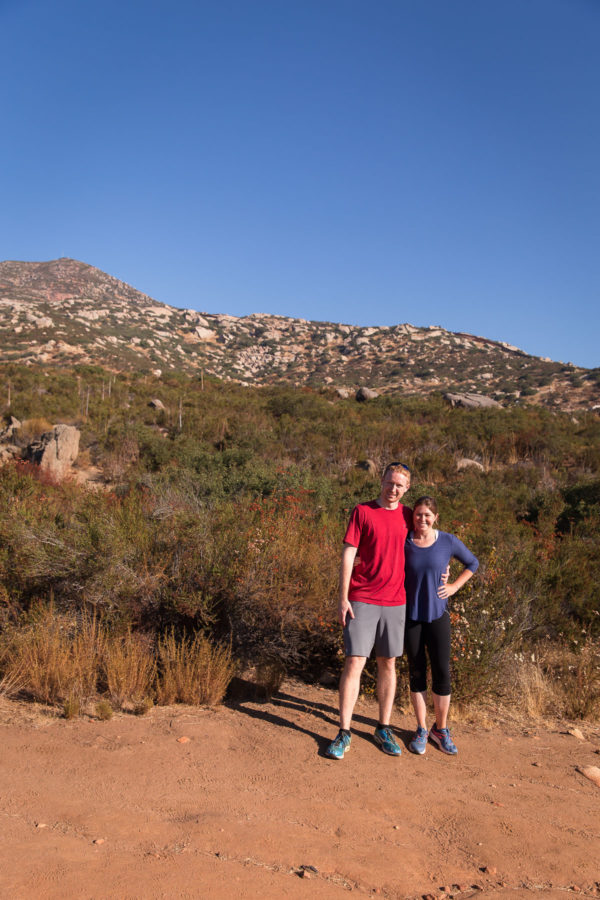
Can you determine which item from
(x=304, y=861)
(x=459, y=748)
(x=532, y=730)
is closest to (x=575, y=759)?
(x=532, y=730)

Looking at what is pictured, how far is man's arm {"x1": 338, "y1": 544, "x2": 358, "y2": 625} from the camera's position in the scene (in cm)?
383

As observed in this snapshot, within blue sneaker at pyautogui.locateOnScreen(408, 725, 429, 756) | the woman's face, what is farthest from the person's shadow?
the woman's face

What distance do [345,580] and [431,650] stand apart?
88cm

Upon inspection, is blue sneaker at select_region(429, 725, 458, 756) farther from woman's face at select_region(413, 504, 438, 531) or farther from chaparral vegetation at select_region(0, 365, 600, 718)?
woman's face at select_region(413, 504, 438, 531)

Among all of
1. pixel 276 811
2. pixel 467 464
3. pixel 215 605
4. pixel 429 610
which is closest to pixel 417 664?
pixel 429 610

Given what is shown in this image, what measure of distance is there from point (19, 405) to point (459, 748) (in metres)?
21.5

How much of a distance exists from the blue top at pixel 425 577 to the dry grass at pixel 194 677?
64.8 inches

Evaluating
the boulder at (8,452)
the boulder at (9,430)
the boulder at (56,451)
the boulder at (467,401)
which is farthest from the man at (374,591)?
the boulder at (467,401)

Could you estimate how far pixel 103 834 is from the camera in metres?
2.75

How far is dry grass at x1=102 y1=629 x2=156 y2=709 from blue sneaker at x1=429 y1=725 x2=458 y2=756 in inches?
87.7

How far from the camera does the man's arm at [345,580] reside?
3828mm

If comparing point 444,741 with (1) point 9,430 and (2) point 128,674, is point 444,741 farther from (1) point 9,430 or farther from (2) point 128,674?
(1) point 9,430

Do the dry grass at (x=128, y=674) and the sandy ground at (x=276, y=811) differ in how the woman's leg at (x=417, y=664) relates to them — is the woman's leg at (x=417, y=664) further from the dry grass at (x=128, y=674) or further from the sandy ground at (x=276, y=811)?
the dry grass at (x=128, y=674)

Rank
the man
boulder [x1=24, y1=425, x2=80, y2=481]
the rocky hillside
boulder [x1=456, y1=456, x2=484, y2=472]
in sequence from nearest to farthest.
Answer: the man < boulder [x1=24, y1=425, x2=80, y2=481] < boulder [x1=456, y1=456, x2=484, y2=472] < the rocky hillside
